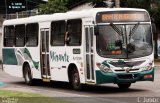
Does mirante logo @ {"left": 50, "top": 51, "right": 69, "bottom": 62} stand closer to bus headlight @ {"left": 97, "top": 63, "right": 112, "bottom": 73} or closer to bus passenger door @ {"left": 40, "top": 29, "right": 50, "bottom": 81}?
bus passenger door @ {"left": 40, "top": 29, "right": 50, "bottom": 81}

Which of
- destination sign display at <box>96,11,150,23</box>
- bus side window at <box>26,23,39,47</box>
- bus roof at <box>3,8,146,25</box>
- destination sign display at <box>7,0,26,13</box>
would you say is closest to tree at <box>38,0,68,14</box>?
destination sign display at <box>7,0,26,13</box>

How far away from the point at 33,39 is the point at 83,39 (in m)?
4.93

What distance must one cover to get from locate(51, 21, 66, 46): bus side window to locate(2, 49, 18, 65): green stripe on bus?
14.7 ft

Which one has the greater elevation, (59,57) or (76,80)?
(59,57)

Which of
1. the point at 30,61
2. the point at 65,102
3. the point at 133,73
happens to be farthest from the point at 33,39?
the point at 65,102

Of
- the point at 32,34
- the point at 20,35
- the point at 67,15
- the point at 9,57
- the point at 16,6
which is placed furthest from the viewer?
the point at 16,6

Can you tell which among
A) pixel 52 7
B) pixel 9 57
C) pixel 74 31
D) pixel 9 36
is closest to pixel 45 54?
pixel 74 31

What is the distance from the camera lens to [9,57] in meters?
28.2

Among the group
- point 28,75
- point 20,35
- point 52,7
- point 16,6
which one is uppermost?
point 16,6

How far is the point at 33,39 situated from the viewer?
25.3m

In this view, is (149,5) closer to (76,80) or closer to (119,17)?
(76,80)

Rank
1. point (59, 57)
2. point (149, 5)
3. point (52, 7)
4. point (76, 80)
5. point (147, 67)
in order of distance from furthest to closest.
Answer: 1. point (52, 7)
2. point (149, 5)
3. point (59, 57)
4. point (76, 80)
5. point (147, 67)

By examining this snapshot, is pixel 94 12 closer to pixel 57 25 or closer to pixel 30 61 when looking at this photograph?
pixel 57 25

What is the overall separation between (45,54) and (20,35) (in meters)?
2.98
